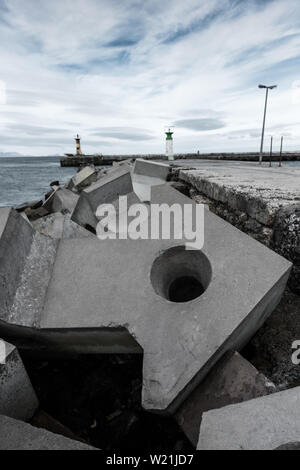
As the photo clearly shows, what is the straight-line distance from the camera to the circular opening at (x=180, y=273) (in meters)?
2.19

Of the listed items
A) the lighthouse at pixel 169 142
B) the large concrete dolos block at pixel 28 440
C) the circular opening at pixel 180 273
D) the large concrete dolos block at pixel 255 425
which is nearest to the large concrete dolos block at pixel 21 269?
the large concrete dolos block at pixel 28 440

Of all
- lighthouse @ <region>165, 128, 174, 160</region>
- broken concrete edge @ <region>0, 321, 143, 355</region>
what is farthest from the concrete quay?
lighthouse @ <region>165, 128, 174, 160</region>

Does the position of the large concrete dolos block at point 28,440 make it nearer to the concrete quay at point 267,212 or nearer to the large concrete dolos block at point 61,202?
the concrete quay at point 267,212

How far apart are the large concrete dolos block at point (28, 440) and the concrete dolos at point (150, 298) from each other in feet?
1.52

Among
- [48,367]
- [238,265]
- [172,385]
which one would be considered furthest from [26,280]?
[238,265]

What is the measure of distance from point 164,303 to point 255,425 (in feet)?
2.92

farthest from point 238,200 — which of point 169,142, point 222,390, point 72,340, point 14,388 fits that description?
point 169,142

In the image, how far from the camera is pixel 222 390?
1.67 m

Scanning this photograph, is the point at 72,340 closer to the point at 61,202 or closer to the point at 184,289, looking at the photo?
the point at 184,289

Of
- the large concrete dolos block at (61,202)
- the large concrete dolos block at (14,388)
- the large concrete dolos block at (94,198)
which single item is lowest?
the large concrete dolos block at (14,388)

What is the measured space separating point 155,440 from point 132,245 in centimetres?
133

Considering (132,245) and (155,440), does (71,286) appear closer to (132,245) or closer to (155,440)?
(132,245)

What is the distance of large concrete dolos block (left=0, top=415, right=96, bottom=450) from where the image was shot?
133 cm

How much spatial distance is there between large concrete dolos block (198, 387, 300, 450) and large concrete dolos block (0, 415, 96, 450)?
0.60 metres
